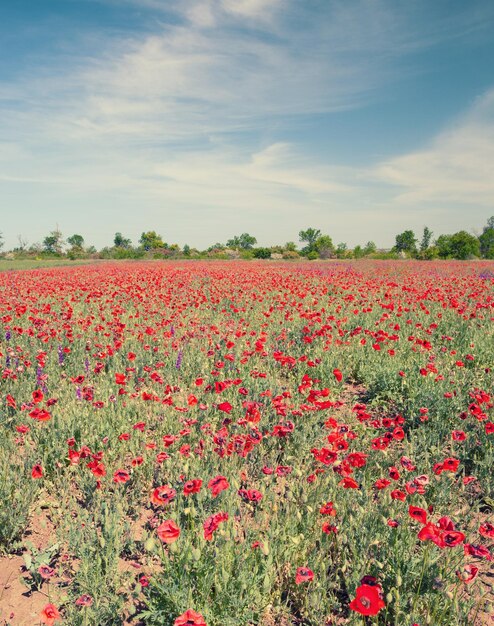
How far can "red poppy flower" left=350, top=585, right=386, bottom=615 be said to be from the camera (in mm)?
1407

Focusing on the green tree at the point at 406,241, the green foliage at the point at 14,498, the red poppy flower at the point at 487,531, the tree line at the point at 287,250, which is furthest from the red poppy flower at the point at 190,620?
the green tree at the point at 406,241

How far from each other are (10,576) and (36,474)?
0.61 meters

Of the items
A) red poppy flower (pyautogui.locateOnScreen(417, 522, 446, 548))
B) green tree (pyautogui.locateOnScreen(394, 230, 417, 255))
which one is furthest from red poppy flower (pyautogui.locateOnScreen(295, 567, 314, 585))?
green tree (pyautogui.locateOnScreen(394, 230, 417, 255))

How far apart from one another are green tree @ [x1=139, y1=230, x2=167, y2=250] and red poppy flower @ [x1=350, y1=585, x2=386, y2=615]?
121m

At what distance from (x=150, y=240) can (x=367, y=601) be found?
127 metres

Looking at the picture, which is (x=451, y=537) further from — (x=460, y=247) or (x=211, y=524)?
(x=460, y=247)

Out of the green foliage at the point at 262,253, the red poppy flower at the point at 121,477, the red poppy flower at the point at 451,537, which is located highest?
the green foliage at the point at 262,253

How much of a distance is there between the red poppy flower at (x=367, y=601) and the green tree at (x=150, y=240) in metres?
121

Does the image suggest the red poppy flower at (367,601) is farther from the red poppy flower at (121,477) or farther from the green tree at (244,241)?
the green tree at (244,241)

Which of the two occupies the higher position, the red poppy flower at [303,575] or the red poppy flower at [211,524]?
the red poppy flower at [211,524]

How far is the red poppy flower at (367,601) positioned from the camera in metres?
1.41

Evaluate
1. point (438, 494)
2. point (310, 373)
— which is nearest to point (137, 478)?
point (438, 494)

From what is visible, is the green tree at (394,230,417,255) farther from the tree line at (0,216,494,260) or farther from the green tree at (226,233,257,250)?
the green tree at (226,233,257,250)

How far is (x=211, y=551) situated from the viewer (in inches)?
93.0
